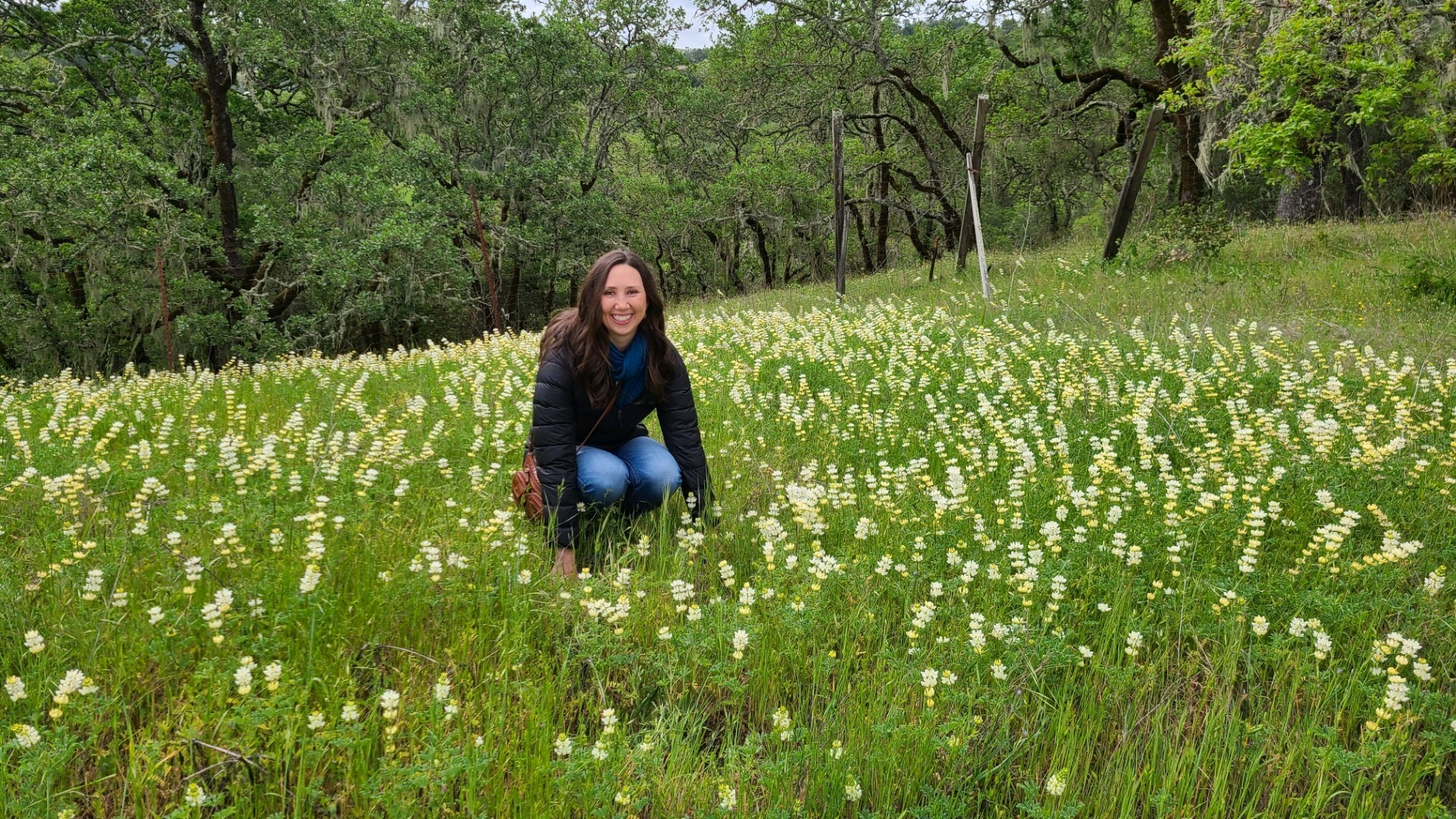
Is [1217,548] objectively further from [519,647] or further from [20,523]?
[20,523]

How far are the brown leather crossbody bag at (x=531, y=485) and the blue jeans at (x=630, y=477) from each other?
14 cm

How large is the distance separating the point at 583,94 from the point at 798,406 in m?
21.0

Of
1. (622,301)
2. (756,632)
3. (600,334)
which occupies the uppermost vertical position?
(622,301)

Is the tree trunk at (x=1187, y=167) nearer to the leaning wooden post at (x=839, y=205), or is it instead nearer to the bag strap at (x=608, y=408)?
the leaning wooden post at (x=839, y=205)

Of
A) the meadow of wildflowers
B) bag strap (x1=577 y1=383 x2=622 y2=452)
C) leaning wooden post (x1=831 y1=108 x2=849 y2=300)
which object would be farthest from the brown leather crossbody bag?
leaning wooden post (x1=831 y1=108 x2=849 y2=300)

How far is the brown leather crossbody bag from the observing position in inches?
145

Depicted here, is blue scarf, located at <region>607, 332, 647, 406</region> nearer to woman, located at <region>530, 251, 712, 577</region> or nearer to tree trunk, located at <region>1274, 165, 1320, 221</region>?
woman, located at <region>530, 251, 712, 577</region>

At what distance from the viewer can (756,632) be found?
8.75 ft

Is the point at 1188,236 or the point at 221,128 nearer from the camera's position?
the point at 1188,236

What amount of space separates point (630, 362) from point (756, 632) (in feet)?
5.67

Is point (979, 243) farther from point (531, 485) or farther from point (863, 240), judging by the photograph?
point (863, 240)

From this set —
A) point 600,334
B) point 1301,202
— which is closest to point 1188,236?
point 1301,202

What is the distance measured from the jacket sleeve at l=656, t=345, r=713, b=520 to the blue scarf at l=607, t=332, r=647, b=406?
16cm

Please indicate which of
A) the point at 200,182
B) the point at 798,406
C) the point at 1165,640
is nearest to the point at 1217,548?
the point at 1165,640
